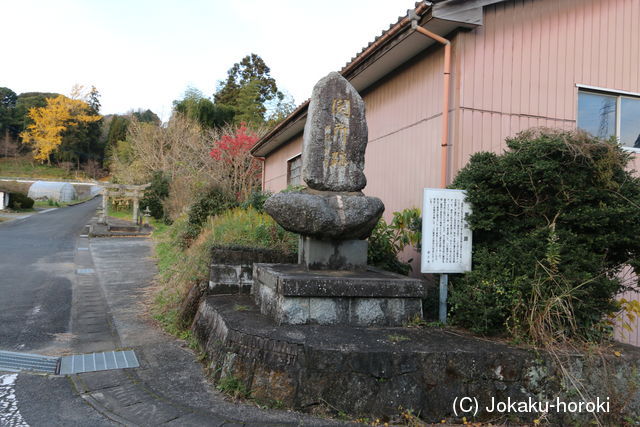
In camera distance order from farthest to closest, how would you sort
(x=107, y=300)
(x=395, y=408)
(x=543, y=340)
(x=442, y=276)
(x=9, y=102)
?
(x=9, y=102) → (x=107, y=300) → (x=442, y=276) → (x=543, y=340) → (x=395, y=408)

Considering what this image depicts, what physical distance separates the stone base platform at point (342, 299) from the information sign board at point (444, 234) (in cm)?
40

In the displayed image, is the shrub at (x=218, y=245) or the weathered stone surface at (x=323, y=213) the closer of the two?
the weathered stone surface at (x=323, y=213)

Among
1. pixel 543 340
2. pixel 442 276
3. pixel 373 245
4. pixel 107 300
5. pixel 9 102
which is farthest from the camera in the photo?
pixel 9 102

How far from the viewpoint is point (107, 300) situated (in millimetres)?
7613

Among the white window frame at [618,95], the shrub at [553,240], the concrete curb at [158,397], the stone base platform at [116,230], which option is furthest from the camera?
the stone base platform at [116,230]

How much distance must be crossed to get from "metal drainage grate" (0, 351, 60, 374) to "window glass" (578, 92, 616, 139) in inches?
298

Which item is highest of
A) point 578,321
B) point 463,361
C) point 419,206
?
point 419,206

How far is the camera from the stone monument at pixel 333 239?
13.4 feet

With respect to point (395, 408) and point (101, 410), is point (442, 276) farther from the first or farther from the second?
point (101, 410)

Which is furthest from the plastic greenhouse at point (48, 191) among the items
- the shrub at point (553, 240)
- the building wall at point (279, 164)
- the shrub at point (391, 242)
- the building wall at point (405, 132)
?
the shrub at point (553, 240)

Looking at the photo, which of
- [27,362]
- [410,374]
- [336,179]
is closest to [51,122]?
[27,362]

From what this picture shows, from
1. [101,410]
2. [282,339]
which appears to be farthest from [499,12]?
[101,410]

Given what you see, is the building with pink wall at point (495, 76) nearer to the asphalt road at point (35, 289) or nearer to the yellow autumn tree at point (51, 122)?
the asphalt road at point (35, 289)

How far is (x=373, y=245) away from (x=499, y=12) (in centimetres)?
363
